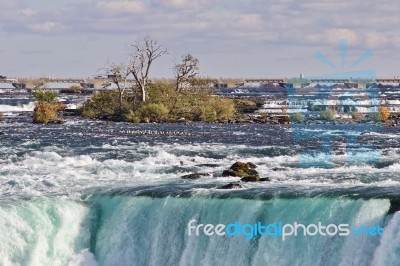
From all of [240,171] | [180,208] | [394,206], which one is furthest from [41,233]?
[394,206]

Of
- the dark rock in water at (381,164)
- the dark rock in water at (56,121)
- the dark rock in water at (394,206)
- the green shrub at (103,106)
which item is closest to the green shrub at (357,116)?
the green shrub at (103,106)

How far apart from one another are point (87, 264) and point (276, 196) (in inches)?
280

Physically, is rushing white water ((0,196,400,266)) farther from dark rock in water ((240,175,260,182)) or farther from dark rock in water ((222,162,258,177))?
dark rock in water ((222,162,258,177))

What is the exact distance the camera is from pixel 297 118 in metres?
85.1

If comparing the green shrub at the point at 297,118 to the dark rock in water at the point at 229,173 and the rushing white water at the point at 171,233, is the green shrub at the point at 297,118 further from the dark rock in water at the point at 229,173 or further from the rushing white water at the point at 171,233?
the rushing white water at the point at 171,233

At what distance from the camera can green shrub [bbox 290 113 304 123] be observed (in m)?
83.9

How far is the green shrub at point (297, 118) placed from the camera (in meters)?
83.9

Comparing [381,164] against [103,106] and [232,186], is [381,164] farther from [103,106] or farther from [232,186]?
[103,106]

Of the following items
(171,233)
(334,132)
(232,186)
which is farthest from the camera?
(334,132)

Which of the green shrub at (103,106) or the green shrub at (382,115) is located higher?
the green shrub at (103,106)

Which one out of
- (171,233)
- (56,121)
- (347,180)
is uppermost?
(347,180)

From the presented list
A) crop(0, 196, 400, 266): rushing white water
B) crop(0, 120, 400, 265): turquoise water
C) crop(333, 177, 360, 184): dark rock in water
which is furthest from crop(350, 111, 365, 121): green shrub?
crop(0, 196, 400, 266): rushing white water

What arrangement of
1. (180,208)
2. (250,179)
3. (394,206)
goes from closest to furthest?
(394,206), (180,208), (250,179)

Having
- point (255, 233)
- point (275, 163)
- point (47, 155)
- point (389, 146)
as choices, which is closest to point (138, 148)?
point (47, 155)
